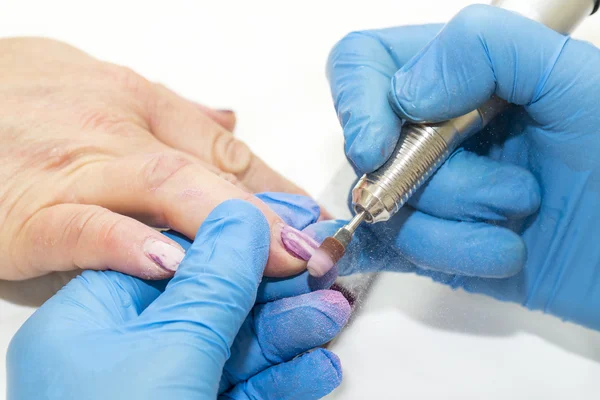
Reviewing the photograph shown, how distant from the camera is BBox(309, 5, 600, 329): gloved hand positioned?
2.76ft

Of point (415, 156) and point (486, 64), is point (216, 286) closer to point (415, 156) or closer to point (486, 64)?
point (415, 156)

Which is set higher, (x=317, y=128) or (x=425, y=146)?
(x=425, y=146)

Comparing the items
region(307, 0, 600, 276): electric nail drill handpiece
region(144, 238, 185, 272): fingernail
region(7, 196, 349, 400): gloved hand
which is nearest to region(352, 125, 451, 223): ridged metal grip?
region(307, 0, 600, 276): electric nail drill handpiece

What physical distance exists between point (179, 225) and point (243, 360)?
259 millimetres

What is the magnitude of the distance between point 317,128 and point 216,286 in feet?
2.62

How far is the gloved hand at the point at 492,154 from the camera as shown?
0.84 metres

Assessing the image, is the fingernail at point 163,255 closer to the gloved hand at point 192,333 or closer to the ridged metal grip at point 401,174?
the gloved hand at point 192,333

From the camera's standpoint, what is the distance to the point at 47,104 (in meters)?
1.12

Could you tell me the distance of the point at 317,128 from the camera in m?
1.48

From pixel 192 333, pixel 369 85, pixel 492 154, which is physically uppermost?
pixel 369 85

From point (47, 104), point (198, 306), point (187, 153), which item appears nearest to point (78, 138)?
point (47, 104)

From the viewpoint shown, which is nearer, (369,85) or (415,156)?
(415,156)

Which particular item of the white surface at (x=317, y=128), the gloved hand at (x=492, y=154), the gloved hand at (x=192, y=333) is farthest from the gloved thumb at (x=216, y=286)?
the white surface at (x=317, y=128)

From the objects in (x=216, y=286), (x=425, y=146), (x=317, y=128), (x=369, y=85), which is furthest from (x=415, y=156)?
(x=317, y=128)
